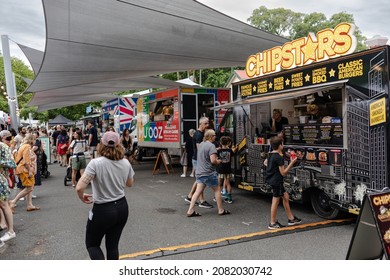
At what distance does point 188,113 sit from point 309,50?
5953 millimetres

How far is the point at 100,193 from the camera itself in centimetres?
332

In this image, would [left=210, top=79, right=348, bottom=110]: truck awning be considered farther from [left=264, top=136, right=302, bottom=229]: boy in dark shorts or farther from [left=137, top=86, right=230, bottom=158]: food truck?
[left=137, top=86, right=230, bottom=158]: food truck

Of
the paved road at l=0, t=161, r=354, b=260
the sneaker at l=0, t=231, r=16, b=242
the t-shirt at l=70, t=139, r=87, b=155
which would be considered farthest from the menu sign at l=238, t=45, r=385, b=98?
the sneaker at l=0, t=231, r=16, b=242

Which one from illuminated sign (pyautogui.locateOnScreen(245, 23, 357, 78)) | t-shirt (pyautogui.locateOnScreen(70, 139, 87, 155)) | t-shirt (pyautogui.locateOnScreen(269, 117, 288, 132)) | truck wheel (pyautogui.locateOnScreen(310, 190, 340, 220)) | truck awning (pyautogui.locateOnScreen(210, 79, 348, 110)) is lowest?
truck wheel (pyautogui.locateOnScreen(310, 190, 340, 220))

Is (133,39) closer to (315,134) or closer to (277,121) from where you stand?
(277,121)

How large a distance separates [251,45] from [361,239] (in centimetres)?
688

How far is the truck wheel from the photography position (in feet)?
18.8

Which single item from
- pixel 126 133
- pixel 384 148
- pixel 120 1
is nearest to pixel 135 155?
pixel 126 133

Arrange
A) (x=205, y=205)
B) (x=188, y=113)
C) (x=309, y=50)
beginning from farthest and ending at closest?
(x=188, y=113), (x=205, y=205), (x=309, y=50)

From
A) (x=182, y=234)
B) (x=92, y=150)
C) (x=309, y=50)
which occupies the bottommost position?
(x=182, y=234)

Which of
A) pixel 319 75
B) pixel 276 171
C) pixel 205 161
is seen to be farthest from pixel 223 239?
pixel 319 75

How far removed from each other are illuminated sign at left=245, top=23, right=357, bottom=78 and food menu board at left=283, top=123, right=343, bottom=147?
112 cm

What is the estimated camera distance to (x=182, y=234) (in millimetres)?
5324

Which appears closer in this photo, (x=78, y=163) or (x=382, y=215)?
(x=382, y=215)
